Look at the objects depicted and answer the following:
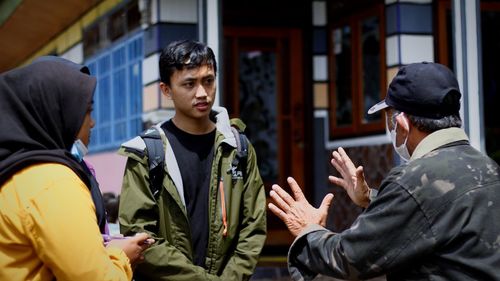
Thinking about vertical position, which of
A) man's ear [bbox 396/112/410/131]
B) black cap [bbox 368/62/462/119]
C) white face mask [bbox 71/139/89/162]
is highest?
black cap [bbox 368/62/462/119]

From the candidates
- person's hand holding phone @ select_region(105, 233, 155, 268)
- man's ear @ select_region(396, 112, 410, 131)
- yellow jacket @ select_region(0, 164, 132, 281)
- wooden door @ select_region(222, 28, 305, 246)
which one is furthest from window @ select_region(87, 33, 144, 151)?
yellow jacket @ select_region(0, 164, 132, 281)

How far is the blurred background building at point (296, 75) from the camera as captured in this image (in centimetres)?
673

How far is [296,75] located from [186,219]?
5133 mm

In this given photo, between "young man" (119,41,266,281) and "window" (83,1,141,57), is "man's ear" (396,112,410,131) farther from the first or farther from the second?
"window" (83,1,141,57)

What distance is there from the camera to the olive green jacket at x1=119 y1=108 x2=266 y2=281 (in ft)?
10.1

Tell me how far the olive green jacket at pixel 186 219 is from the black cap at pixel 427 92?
1033 millimetres

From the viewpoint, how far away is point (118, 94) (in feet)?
27.0

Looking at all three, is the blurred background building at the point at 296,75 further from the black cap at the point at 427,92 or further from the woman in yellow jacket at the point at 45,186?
the woman in yellow jacket at the point at 45,186

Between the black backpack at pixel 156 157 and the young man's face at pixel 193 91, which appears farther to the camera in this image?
the young man's face at pixel 193 91

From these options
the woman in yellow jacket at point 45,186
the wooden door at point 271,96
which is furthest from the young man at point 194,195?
the wooden door at point 271,96

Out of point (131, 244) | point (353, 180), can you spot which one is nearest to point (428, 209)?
point (353, 180)

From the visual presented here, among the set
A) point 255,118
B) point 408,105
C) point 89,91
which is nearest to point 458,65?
point 255,118

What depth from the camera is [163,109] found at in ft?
21.2

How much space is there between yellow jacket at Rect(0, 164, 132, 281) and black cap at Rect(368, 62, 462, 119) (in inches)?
41.1
